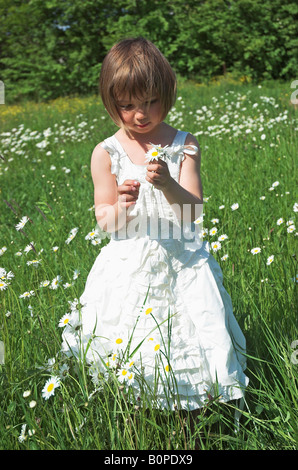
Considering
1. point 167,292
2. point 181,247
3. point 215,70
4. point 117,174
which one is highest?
point 117,174

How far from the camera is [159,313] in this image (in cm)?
163

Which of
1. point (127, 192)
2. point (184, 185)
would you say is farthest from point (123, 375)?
point (184, 185)

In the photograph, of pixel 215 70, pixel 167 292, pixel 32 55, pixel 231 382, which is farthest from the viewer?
pixel 32 55

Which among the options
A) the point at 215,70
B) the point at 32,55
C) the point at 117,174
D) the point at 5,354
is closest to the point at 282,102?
the point at 117,174

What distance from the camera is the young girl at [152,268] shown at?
155 centimetres

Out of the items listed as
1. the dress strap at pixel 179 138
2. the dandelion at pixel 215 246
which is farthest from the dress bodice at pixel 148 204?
the dandelion at pixel 215 246

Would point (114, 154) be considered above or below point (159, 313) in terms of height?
above

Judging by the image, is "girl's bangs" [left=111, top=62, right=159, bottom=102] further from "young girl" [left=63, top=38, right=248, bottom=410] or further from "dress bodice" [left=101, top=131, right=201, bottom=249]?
"dress bodice" [left=101, top=131, right=201, bottom=249]

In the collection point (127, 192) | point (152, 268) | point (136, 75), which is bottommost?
point (152, 268)

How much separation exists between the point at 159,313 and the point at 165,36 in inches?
477

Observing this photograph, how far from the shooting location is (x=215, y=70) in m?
12.3

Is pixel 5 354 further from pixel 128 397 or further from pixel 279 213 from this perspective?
pixel 279 213

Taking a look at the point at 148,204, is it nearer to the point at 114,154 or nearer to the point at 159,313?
the point at 114,154

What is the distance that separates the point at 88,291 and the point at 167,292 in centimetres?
31
